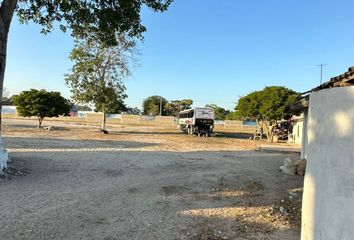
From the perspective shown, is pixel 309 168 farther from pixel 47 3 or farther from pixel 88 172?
pixel 47 3

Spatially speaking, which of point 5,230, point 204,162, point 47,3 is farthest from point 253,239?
point 47,3

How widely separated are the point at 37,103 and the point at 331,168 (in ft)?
92.1

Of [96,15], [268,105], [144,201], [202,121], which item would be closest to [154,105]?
[202,121]

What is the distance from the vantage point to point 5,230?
5195 millimetres

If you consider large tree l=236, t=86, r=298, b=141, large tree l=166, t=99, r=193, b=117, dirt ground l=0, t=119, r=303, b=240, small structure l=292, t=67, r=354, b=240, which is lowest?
dirt ground l=0, t=119, r=303, b=240

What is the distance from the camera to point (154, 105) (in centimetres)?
8431

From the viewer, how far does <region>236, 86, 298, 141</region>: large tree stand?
27.6 metres

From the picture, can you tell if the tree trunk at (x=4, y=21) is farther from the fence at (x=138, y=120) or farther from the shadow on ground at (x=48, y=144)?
the fence at (x=138, y=120)

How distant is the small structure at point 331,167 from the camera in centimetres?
377

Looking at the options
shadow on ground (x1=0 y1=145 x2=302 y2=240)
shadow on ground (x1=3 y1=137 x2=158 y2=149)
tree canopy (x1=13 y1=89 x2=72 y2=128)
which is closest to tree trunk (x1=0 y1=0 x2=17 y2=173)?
shadow on ground (x1=0 y1=145 x2=302 y2=240)

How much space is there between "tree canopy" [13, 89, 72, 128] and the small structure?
2746cm

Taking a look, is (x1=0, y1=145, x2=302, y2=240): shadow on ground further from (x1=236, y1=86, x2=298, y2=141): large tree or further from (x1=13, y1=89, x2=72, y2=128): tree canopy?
(x1=13, y1=89, x2=72, y2=128): tree canopy

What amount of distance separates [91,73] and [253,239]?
25394 mm

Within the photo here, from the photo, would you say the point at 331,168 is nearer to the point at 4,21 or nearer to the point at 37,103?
the point at 4,21
